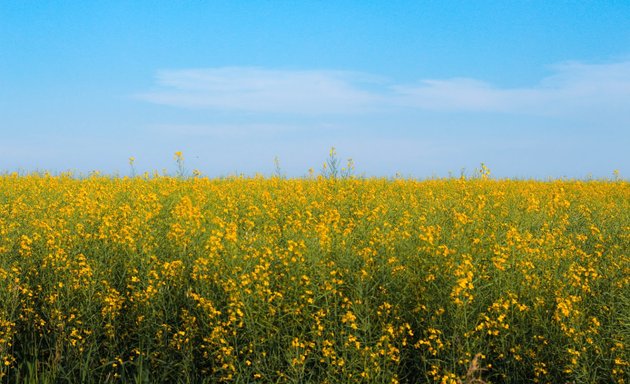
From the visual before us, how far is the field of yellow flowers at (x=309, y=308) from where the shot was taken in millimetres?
4539

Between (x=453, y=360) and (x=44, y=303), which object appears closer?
(x=453, y=360)

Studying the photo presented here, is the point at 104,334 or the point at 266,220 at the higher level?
the point at 266,220

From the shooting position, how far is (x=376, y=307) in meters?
4.84

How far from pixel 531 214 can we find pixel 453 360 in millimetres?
4503

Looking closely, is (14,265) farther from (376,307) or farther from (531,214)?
(531,214)

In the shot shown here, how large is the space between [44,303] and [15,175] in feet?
33.8

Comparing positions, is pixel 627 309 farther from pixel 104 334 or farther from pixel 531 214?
pixel 104 334

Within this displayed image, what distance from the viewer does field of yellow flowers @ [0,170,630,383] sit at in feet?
14.9

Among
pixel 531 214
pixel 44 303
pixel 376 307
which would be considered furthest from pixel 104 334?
pixel 531 214

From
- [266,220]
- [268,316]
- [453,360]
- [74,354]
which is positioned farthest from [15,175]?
[453,360]

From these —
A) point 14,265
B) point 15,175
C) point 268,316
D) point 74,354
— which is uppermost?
point 15,175

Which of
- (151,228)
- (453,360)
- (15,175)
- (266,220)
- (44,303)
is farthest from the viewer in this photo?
(15,175)

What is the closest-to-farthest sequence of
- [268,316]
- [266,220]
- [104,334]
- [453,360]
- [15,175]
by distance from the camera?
[453,360] < [268,316] < [104,334] < [266,220] < [15,175]

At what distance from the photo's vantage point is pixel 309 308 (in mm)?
5125
